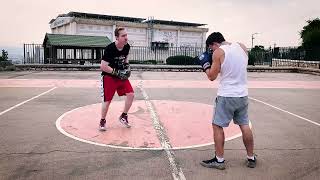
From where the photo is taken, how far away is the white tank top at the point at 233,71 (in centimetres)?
527

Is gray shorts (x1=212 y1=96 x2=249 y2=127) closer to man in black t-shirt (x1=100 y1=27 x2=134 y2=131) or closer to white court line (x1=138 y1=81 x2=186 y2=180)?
white court line (x1=138 y1=81 x2=186 y2=180)

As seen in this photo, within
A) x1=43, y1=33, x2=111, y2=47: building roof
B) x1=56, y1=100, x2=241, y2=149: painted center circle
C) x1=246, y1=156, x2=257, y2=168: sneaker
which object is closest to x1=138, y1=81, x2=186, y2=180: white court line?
x1=56, y1=100, x2=241, y2=149: painted center circle

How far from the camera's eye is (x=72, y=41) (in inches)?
1406

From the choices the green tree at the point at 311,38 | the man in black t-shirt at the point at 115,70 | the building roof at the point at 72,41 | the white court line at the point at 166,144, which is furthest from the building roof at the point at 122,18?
the man in black t-shirt at the point at 115,70

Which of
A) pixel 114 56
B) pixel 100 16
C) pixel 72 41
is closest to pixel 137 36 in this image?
pixel 100 16

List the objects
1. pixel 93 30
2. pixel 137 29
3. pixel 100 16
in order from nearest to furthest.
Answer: pixel 93 30 < pixel 137 29 < pixel 100 16

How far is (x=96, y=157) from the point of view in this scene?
5777 millimetres

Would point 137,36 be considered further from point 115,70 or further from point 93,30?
point 115,70

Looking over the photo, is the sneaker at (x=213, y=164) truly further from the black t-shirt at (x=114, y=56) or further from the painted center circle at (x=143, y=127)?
the black t-shirt at (x=114, y=56)

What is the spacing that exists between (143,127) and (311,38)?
35277mm

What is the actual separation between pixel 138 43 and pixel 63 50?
22.7 meters

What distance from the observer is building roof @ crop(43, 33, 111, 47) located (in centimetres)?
3425

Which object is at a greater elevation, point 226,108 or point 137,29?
point 137,29

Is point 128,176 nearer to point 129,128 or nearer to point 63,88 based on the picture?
point 129,128
